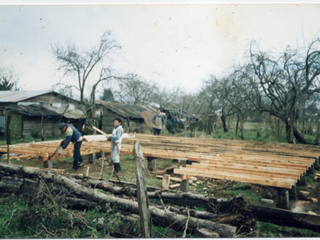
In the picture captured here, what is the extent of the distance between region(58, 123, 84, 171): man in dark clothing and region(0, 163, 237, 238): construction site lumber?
5.61 feet

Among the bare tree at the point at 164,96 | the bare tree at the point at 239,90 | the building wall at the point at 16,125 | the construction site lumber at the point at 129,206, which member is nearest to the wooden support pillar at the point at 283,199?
the construction site lumber at the point at 129,206

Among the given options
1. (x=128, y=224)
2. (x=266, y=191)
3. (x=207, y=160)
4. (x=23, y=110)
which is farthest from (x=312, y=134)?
(x=23, y=110)

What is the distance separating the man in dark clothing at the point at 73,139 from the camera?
5.47m

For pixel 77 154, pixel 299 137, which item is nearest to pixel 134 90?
pixel 77 154

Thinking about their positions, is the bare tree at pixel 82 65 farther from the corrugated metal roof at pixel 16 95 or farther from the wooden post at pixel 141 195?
the wooden post at pixel 141 195

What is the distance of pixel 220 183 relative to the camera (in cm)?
547

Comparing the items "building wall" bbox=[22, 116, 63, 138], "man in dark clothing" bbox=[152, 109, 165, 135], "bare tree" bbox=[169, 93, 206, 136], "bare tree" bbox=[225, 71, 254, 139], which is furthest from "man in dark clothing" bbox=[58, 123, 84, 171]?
"bare tree" bbox=[169, 93, 206, 136]

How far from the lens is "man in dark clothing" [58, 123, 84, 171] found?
5.47 meters

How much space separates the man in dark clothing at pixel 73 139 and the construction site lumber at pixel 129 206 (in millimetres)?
1710

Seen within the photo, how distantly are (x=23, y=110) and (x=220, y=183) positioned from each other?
30.6ft

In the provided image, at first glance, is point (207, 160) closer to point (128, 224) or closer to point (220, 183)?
point (220, 183)

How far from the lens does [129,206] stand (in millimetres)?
3002

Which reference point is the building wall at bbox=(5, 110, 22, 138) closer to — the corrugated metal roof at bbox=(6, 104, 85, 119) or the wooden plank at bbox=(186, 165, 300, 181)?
the corrugated metal roof at bbox=(6, 104, 85, 119)

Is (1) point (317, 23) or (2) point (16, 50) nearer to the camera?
(1) point (317, 23)
